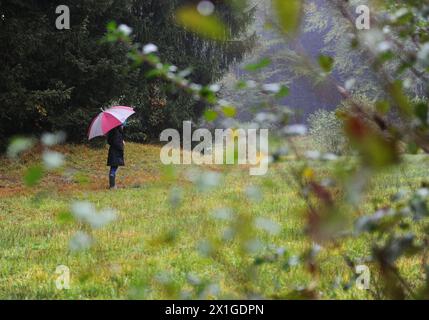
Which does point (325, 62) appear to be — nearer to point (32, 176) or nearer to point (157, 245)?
point (157, 245)

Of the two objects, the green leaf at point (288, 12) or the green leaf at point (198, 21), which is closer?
the green leaf at point (288, 12)

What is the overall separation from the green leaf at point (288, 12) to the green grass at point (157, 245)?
415 mm

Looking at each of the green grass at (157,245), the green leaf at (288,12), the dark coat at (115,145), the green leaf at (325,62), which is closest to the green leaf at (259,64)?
the green leaf at (325,62)

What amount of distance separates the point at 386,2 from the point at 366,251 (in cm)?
394

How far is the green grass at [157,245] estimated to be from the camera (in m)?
1.63

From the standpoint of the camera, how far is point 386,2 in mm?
1839

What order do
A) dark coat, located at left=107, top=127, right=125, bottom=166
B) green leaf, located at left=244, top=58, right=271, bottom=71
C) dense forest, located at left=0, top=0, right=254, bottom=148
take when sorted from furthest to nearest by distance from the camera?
dense forest, located at left=0, top=0, right=254, bottom=148 < dark coat, located at left=107, top=127, right=125, bottom=166 < green leaf, located at left=244, top=58, right=271, bottom=71

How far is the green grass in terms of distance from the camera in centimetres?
163

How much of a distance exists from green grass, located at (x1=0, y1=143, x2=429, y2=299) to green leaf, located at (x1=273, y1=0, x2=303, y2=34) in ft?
1.36

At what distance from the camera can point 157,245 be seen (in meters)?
1.40

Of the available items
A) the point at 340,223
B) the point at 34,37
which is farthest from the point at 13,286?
the point at 34,37

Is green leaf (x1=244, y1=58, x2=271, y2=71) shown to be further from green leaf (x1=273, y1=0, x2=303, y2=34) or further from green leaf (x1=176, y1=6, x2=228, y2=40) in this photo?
green leaf (x1=273, y1=0, x2=303, y2=34)

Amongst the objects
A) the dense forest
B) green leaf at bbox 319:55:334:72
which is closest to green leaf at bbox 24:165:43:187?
green leaf at bbox 319:55:334:72

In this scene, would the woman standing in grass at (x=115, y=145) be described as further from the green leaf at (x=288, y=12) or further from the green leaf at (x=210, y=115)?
the green leaf at (x=288, y=12)
